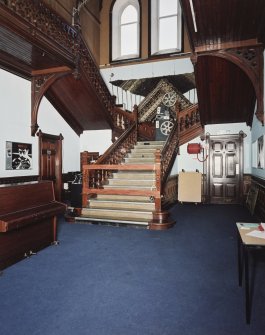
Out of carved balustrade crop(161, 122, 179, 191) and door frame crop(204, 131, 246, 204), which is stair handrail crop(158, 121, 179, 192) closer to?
carved balustrade crop(161, 122, 179, 191)

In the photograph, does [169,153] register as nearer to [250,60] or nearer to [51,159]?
[250,60]

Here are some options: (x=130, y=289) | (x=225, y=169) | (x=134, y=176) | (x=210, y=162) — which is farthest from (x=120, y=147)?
(x=130, y=289)

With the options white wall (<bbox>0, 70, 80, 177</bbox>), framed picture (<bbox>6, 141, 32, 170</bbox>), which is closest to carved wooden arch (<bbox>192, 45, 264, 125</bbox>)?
white wall (<bbox>0, 70, 80, 177</bbox>)

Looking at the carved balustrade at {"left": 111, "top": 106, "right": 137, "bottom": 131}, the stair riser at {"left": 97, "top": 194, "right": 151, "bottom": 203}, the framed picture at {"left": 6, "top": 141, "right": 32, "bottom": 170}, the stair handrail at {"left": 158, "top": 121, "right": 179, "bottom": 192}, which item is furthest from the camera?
the carved balustrade at {"left": 111, "top": 106, "right": 137, "bottom": 131}

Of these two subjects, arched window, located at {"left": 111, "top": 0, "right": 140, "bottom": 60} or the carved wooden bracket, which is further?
arched window, located at {"left": 111, "top": 0, "right": 140, "bottom": 60}

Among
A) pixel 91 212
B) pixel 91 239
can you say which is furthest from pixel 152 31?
pixel 91 239

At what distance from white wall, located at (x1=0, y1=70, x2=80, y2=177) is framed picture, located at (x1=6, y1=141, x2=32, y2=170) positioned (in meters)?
0.10

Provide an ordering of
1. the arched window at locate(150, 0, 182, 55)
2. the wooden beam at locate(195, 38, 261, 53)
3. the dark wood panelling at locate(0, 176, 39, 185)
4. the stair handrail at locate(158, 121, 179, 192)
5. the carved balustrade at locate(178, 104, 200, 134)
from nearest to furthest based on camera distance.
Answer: the wooden beam at locate(195, 38, 261, 53) < the dark wood panelling at locate(0, 176, 39, 185) < the stair handrail at locate(158, 121, 179, 192) < the carved balustrade at locate(178, 104, 200, 134) < the arched window at locate(150, 0, 182, 55)

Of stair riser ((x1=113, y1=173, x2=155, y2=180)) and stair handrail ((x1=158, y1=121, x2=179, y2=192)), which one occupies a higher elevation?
stair handrail ((x1=158, y1=121, x2=179, y2=192))

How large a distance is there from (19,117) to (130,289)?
6.02 metres

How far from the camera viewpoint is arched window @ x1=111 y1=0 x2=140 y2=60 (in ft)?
39.3

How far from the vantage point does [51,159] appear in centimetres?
894

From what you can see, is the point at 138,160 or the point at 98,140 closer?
the point at 138,160

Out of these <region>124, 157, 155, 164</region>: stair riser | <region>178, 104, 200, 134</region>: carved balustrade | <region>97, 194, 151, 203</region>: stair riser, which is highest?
<region>178, 104, 200, 134</region>: carved balustrade
